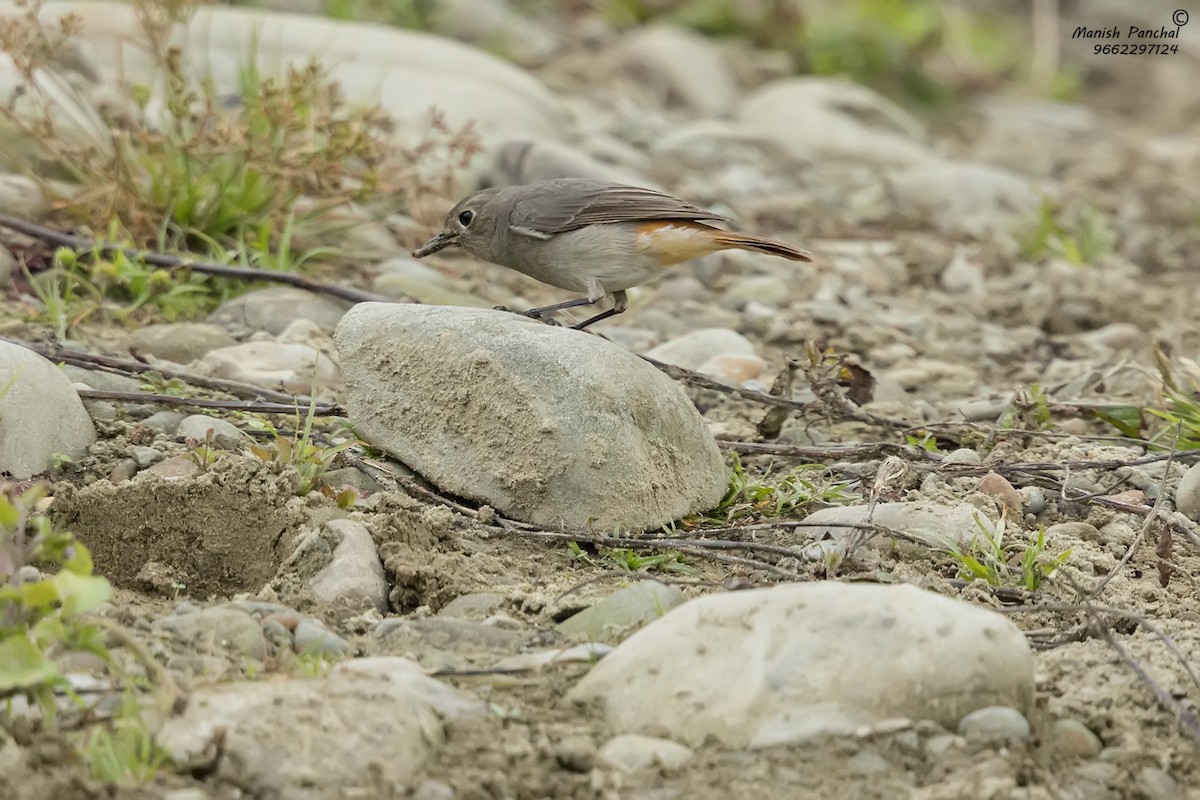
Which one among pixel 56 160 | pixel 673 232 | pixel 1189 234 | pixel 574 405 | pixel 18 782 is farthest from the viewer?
pixel 1189 234

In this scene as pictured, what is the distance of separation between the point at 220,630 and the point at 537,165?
5262 millimetres

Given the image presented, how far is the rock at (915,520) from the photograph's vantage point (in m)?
4.35

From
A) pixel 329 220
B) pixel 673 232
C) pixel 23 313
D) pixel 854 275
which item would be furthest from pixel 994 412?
pixel 23 313

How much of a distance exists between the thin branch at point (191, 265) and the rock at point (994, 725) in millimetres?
3768

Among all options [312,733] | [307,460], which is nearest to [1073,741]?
[312,733]

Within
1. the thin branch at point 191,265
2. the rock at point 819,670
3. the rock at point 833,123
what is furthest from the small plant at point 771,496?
the rock at point 833,123

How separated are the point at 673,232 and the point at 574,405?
60.9 inches

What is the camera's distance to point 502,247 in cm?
574

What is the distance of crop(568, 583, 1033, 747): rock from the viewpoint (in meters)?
3.08

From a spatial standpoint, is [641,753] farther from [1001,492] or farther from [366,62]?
[366,62]

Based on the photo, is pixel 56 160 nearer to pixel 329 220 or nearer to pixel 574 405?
pixel 329 220

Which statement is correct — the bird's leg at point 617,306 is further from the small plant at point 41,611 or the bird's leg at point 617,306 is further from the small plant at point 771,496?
the small plant at point 41,611

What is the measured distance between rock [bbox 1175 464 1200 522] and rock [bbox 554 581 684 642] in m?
1.97

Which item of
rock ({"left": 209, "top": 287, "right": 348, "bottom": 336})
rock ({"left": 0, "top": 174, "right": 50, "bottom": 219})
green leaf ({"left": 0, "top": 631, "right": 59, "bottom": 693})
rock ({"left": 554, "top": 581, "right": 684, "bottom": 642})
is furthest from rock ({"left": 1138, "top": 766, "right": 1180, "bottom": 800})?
rock ({"left": 0, "top": 174, "right": 50, "bottom": 219})
